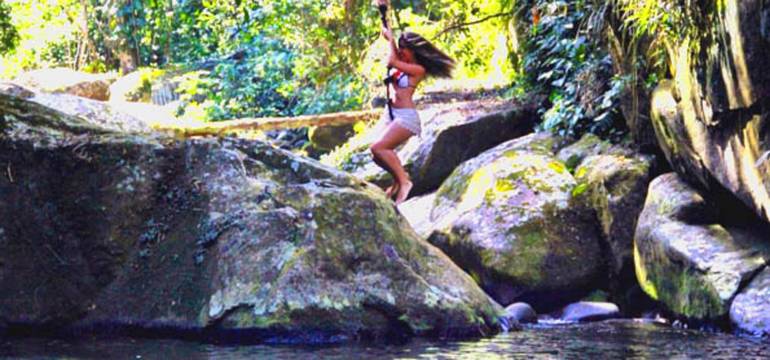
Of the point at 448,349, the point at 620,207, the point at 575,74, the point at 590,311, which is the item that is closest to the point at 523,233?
the point at 620,207

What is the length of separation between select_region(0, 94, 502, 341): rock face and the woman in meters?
1.47

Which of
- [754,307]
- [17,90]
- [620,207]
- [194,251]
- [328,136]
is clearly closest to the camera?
[194,251]

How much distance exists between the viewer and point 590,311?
30.4 ft

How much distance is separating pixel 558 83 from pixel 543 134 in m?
1.03

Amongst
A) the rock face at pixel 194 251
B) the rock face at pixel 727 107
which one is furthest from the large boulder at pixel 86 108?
the rock face at pixel 727 107

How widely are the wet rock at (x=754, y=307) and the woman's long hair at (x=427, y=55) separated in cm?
315

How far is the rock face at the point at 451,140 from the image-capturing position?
1329cm

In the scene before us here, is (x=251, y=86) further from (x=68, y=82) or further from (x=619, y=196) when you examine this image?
(x=619, y=196)

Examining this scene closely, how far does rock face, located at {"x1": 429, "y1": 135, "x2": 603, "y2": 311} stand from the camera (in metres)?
9.90

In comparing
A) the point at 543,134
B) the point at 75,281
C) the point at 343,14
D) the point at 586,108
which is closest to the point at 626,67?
the point at 586,108

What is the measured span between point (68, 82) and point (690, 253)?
1788 centimetres

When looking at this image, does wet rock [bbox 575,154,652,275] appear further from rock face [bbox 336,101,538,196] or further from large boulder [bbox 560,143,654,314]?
rock face [bbox 336,101,538,196]

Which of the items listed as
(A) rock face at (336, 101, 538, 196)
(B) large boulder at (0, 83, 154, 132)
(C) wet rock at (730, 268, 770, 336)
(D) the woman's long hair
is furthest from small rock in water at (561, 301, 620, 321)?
(B) large boulder at (0, 83, 154, 132)

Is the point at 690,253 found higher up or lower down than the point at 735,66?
lower down
